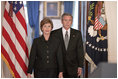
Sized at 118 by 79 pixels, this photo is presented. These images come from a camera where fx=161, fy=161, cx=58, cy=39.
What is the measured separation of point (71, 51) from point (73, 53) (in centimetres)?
5

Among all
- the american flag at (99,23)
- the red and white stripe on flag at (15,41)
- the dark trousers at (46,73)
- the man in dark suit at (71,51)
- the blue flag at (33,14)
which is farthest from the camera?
the blue flag at (33,14)

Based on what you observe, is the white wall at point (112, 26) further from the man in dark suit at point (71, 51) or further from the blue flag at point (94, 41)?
the man in dark suit at point (71, 51)

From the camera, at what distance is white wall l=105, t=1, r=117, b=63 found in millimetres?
3023

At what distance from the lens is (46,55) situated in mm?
2338

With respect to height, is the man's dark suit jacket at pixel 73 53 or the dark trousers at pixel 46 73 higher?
the man's dark suit jacket at pixel 73 53

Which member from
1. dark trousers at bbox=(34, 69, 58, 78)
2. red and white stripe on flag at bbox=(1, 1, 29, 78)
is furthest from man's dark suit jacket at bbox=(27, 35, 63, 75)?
red and white stripe on flag at bbox=(1, 1, 29, 78)

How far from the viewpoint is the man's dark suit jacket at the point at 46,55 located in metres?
2.34

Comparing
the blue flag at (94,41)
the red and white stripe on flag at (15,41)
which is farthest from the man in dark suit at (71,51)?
the red and white stripe on flag at (15,41)

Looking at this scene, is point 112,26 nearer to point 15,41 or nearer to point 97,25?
point 97,25

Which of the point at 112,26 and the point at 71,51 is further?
the point at 112,26

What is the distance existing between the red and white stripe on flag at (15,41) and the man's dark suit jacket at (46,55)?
729 mm

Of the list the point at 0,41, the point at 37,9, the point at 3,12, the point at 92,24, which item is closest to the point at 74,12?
the point at 37,9

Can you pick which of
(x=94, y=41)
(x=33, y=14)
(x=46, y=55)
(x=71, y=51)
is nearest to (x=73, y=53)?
(x=71, y=51)

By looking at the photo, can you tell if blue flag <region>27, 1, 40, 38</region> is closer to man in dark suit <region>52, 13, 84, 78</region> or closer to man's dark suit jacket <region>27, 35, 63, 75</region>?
man in dark suit <region>52, 13, 84, 78</region>
